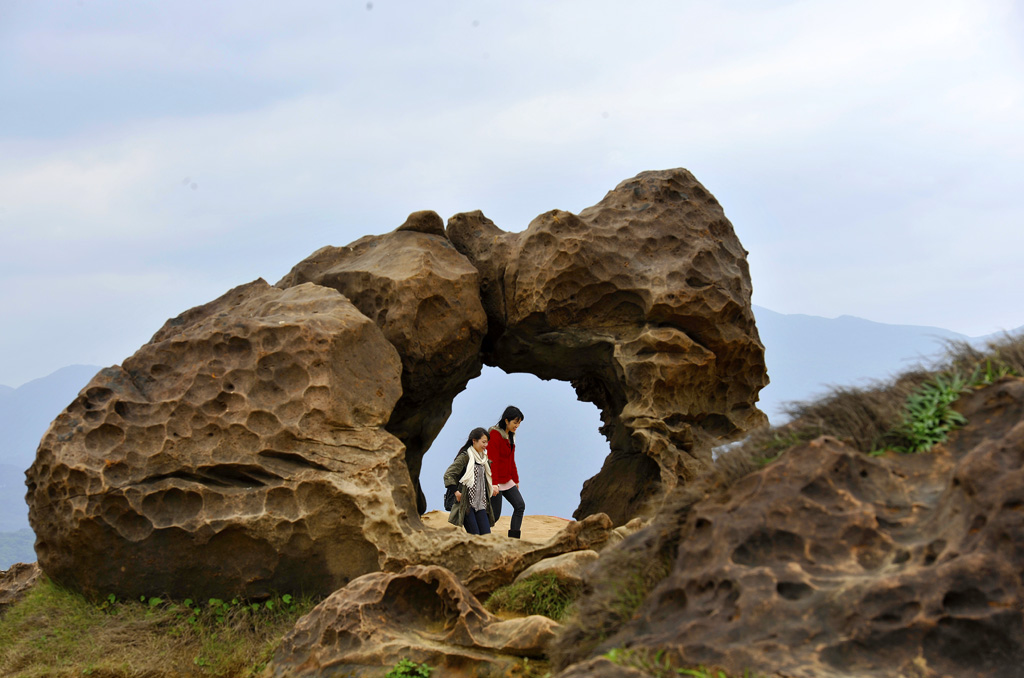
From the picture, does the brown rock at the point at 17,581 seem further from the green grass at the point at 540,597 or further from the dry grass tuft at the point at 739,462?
the dry grass tuft at the point at 739,462

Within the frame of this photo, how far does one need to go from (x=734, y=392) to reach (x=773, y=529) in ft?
22.0

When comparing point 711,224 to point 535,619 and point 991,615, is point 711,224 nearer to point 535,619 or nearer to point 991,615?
point 535,619

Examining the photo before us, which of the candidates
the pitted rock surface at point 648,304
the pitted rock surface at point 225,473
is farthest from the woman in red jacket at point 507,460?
the pitted rock surface at point 225,473

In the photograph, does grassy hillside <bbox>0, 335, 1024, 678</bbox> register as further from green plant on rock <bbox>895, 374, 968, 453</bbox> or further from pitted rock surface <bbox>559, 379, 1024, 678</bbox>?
pitted rock surface <bbox>559, 379, 1024, 678</bbox>

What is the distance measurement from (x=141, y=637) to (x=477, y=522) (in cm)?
338

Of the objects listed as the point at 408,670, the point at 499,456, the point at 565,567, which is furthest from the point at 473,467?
the point at 408,670

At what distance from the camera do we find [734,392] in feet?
35.2

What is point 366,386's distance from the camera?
345 inches

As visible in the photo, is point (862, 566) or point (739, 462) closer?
point (862, 566)

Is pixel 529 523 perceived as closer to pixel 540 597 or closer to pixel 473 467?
pixel 473 467

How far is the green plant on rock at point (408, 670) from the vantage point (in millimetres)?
5734

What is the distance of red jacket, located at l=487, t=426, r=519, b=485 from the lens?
998cm

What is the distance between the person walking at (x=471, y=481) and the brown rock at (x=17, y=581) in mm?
4378

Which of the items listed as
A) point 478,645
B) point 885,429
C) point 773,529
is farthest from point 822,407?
point 478,645
